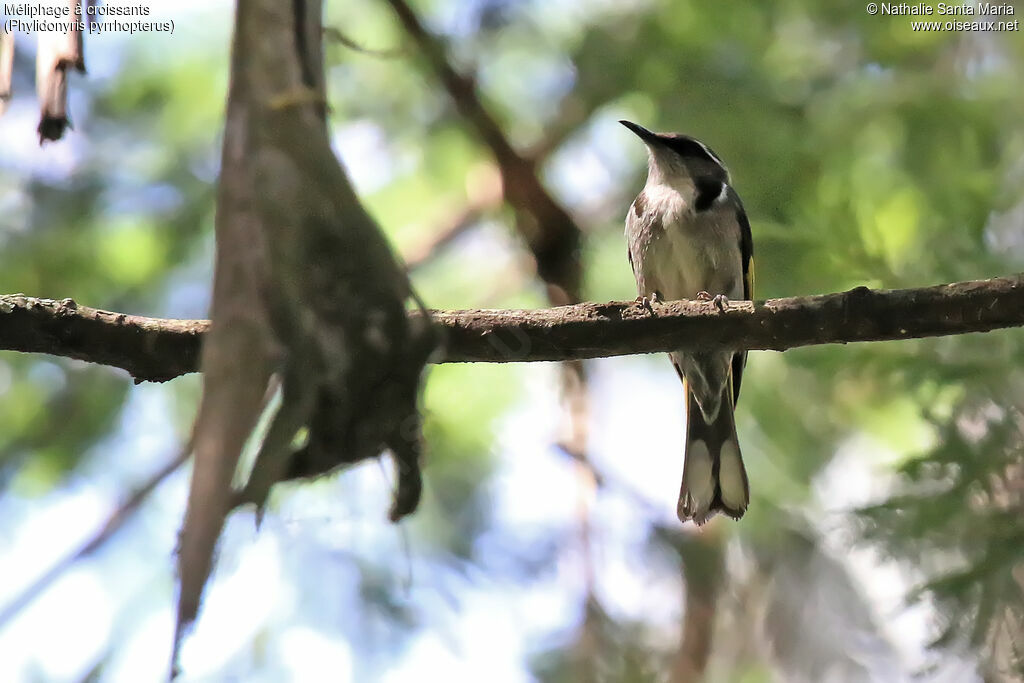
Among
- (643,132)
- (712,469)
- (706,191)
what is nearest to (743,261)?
(706,191)

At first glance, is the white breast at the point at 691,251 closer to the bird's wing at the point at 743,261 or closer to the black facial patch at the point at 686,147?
the bird's wing at the point at 743,261

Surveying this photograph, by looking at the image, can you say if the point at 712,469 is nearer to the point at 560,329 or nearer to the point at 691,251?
the point at 691,251

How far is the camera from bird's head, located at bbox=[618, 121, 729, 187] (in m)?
4.39

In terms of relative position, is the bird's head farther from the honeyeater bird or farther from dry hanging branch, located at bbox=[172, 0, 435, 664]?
dry hanging branch, located at bbox=[172, 0, 435, 664]

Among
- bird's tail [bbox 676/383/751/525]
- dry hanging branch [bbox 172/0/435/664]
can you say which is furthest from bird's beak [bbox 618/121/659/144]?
dry hanging branch [bbox 172/0/435/664]

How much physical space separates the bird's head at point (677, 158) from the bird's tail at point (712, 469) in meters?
0.96

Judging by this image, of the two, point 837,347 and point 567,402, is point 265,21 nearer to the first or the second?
point 837,347

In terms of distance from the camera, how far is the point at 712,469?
13.4ft

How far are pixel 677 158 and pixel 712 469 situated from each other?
1.43 metres

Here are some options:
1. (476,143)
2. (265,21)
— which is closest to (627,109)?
(476,143)

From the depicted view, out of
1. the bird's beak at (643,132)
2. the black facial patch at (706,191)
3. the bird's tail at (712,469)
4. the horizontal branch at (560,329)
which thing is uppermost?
the bird's beak at (643,132)

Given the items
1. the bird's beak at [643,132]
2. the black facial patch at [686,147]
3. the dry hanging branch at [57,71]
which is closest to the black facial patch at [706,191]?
the black facial patch at [686,147]

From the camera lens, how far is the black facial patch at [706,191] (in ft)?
14.0

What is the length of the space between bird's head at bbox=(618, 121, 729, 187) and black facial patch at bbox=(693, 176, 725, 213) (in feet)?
0.09
